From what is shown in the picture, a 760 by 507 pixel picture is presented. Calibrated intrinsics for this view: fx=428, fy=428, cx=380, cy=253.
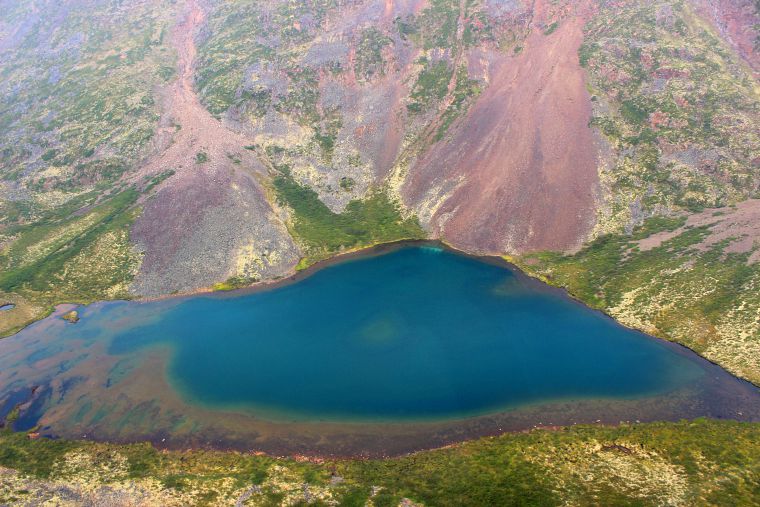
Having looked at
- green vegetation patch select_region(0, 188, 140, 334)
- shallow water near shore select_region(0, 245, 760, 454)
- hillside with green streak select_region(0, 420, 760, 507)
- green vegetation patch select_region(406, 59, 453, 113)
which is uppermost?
green vegetation patch select_region(406, 59, 453, 113)

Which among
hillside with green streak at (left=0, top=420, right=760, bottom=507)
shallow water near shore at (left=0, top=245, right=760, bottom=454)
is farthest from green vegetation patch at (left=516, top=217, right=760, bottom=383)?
hillside with green streak at (left=0, top=420, right=760, bottom=507)

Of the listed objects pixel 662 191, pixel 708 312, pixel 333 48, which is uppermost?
pixel 333 48

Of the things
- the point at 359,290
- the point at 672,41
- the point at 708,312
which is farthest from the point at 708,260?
the point at 672,41

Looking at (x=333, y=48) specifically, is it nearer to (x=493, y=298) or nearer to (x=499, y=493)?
(x=493, y=298)

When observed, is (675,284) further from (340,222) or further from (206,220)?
(206,220)

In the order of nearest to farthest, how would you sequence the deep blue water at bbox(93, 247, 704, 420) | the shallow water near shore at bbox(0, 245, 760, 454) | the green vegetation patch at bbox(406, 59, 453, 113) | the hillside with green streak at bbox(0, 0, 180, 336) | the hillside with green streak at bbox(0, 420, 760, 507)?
the hillside with green streak at bbox(0, 420, 760, 507) → the shallow water near shore at bbox(0, 245, 760, 454) → the deep blue water at bbox(93, 247, 704, 420) → the hillside with green streak at bbox(0, 0, 180, 336) → the green vegetation patch at bbox(406, 59, 453, 113)

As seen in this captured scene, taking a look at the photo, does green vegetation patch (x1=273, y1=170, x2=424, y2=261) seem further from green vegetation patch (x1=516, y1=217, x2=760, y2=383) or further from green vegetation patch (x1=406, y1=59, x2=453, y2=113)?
green vegetation patch (x1=406, y1=59, x2=453, y2=113)
